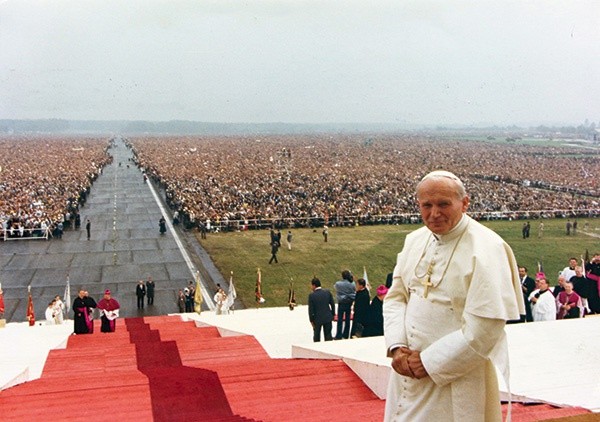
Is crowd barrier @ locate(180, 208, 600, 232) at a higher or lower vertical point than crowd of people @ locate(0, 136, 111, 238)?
lower

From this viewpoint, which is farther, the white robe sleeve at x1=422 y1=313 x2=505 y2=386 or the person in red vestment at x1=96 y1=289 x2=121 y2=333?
the person in red vestment at x1=96 y1=289 x2=121 y2=333

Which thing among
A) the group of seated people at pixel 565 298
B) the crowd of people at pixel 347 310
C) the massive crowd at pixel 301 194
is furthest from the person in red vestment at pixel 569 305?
the massive crowd at pixel 301 194

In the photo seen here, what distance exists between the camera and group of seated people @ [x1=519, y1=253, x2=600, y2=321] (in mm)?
7379

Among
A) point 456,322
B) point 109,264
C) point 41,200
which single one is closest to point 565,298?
point 456,322

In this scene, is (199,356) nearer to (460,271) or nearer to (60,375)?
(60,375)

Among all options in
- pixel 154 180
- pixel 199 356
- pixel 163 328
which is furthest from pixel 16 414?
pixel 154 180

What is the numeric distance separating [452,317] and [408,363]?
234 millimetres

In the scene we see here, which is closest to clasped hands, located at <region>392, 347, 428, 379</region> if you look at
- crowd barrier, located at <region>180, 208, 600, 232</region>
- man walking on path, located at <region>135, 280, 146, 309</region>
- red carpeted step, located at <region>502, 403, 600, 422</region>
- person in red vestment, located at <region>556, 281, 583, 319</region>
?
red carpeted step, located at <region>502, 403, 600, 422</region>

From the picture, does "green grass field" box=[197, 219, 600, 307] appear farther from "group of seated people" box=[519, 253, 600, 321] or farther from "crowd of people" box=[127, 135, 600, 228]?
"group of seated people" box=[519, 253, 600, 321]

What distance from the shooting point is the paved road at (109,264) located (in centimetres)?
1722

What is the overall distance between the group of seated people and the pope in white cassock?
17.9ft

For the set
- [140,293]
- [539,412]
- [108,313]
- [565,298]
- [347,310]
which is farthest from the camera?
[140,293]

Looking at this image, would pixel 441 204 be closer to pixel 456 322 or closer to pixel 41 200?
pixel 456 322

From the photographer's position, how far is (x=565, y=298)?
804 cm
